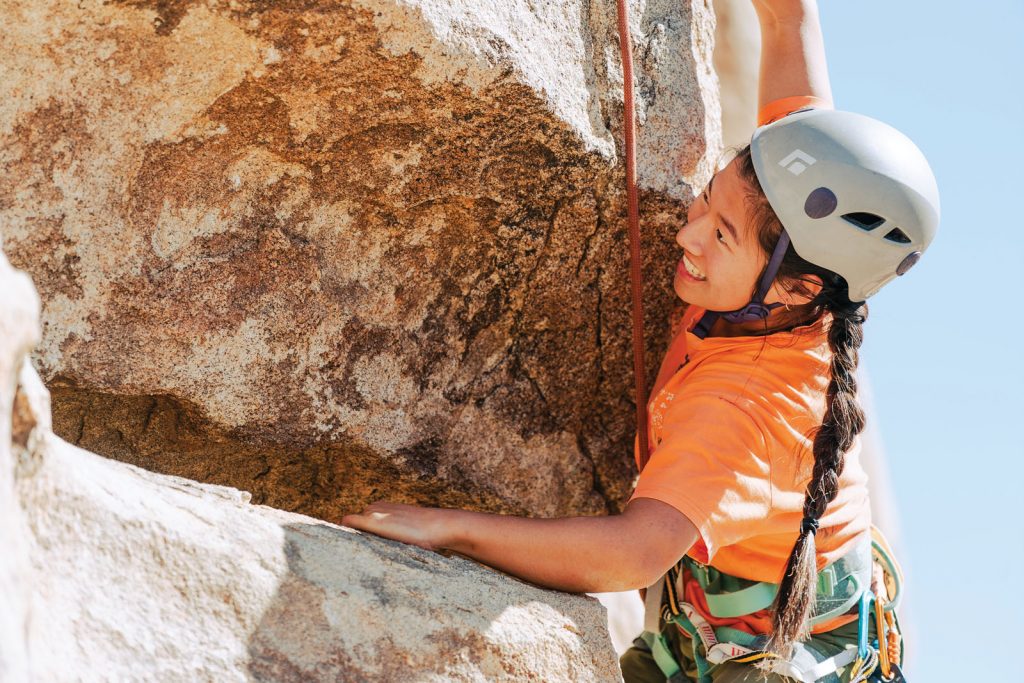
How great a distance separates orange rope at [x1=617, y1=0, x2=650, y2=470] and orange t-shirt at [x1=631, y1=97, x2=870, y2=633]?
0.04 m

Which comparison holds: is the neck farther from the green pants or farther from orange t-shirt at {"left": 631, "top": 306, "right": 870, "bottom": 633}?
the green pants

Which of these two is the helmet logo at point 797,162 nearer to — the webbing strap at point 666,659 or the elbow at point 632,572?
the elbow at point 632,572

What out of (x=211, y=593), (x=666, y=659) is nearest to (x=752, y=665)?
(x=666, y=659)

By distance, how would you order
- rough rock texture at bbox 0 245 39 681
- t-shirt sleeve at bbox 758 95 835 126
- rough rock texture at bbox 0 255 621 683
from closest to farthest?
rough rock texture at bbox 0 245 39 681 < rough rock texture at bbox 0 255 621 683 < t-shirt sleeve at bbox 758 95 835 126

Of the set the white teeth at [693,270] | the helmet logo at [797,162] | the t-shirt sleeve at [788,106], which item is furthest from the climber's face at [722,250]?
the t-shirt sleeve at [788,106]

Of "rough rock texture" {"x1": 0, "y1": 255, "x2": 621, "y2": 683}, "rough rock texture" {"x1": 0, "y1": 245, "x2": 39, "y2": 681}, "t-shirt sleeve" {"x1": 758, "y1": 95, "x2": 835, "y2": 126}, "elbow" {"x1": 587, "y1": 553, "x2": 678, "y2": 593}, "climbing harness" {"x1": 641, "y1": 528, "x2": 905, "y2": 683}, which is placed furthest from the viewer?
"t-shirt sleeve" {"x1": 758, "y1": 95, "x2": 835, "y2": 126}

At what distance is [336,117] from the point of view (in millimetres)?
1932

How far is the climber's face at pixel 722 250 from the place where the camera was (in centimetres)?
198

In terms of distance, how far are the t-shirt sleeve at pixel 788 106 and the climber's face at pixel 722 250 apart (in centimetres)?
21

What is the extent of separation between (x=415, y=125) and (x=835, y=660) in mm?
1353

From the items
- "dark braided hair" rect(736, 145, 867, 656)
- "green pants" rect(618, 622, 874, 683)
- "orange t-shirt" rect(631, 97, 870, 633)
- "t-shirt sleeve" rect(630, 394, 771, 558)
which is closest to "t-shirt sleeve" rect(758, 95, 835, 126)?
"orange t-shirt" rect(631, 97, 870, 633)

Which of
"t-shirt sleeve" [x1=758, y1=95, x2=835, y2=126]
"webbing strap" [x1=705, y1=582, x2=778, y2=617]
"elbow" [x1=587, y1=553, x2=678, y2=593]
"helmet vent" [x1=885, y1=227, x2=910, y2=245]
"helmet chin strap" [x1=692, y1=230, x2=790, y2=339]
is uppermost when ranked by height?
"t-shirt sleeve" [x1=758, y1=95, x2=835, y2=126]

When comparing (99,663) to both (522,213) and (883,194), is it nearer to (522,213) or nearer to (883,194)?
(522,213)

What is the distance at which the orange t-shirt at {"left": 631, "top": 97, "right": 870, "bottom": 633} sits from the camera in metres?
1.71
